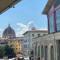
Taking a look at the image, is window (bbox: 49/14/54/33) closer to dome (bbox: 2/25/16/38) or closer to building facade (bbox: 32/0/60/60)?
building facade (bbox: 32/0/60/60)

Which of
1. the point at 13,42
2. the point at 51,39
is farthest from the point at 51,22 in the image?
the point at 13,42

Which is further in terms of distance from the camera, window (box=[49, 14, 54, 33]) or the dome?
the dome

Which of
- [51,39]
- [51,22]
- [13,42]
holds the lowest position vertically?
[51,39]

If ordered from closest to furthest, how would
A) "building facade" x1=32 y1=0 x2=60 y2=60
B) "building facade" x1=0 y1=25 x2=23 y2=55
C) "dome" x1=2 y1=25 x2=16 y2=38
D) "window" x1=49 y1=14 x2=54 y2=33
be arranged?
"building facade" x1=32 y1=0 x2=60 y2=60
"window" x1=49 y1=14 x2=54 y2=33
"building facade" x1=0 y1=25 x2=23 y2=55
"dome" x1=2 y1=25 x2=16 y2=38

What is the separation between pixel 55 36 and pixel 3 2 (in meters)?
17.2

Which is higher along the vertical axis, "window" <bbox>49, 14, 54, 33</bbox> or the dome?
the dome

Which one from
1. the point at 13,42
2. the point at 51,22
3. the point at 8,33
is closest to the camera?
the point at 51,22

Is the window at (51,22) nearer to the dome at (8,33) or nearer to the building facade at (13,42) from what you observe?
the building facade at (13,42)

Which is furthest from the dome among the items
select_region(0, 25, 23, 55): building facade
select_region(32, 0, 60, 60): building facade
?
select_region(32, 0, 60, 60): building facade

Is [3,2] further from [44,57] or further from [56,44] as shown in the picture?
[44,57]

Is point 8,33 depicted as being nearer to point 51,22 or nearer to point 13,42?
point 13,42

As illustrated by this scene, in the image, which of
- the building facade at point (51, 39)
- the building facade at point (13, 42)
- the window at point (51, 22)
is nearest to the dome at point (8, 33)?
the building facade at point (13, 42)

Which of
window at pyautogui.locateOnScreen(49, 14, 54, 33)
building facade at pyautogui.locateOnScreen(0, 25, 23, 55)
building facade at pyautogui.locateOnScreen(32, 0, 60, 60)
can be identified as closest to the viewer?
building facade at pyautogui.locateOnScreen(32, 0, 60, 60)

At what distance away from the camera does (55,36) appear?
20.7 metres
